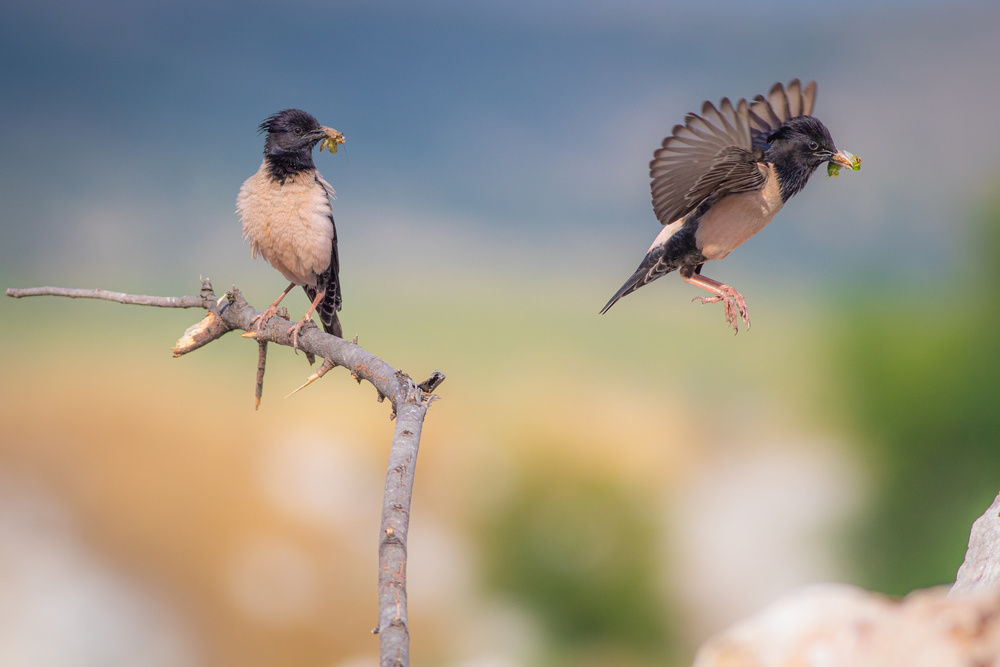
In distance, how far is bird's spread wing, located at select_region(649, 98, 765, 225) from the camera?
5.20 feet

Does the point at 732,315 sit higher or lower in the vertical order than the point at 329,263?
lower

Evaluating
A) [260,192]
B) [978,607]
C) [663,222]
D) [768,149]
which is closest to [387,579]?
[978,607]

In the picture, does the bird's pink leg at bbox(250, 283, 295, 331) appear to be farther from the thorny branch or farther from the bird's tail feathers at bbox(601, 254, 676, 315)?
the bird's tail feathers at bbox(601, 254, 676, 315)

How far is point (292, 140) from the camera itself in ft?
7.67

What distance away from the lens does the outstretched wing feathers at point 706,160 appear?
1.59 m

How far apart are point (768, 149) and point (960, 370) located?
14.7 feet

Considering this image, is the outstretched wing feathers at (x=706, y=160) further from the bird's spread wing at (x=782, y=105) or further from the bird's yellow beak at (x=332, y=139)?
the bird's yellow beak at (x=332, y=139)

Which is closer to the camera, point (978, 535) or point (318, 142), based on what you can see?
point (978, 535)

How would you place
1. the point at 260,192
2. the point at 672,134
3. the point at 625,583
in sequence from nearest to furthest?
the point at 672,134 < the point at 260,192 < the point at 625,583

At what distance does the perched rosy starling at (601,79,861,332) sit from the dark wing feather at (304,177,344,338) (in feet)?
3.51

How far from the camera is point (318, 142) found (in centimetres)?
235

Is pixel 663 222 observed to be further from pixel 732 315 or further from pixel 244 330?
pixel 244 330

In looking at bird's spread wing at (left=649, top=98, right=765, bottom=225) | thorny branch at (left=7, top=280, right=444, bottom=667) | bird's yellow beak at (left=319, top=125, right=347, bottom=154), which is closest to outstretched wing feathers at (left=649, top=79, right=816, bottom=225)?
bird's spread wing at (left=649, top=98, right=765, bottom=225)

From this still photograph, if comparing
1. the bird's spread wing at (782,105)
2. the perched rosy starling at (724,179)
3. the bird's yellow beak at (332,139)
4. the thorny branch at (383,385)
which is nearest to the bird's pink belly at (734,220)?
the perched rosy starling at (724,179)
